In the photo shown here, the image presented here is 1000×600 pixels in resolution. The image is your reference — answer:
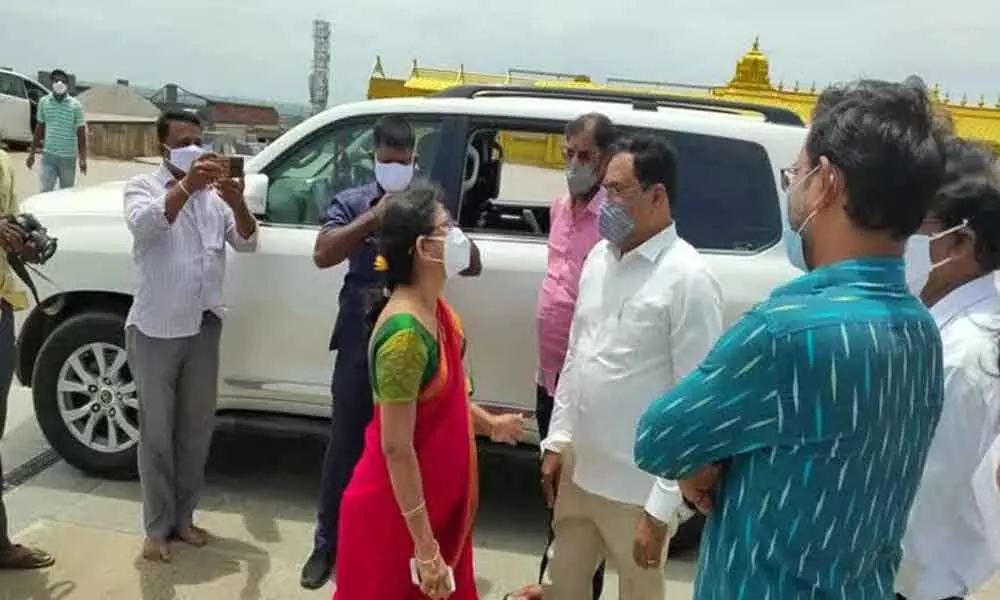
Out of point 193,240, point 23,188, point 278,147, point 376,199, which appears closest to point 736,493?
point 376,199

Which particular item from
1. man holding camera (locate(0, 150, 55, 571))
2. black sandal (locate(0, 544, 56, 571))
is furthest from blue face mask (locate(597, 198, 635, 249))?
black sandal (locate(0, 544, 56, 571))

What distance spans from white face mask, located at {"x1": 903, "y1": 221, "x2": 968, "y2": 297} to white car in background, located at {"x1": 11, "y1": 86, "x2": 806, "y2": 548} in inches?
69.5

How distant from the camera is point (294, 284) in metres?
4.42

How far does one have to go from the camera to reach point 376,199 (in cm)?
388

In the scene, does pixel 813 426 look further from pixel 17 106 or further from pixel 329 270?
pixel 17 106

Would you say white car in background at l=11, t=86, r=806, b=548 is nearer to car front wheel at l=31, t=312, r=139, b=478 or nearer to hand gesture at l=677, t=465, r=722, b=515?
car front wheel at l=31, t=312, r=139, b=478

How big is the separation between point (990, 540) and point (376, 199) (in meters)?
2.53

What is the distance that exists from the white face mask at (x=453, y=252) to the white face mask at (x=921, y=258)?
1.15 m

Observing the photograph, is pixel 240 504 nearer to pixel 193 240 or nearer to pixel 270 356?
pixel 270 356

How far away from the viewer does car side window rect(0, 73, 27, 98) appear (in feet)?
72.8

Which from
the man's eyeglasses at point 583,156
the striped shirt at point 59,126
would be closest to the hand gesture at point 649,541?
the man's eyeglasses at point 583,156

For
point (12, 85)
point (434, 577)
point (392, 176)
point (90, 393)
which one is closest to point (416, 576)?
point (434, 577)

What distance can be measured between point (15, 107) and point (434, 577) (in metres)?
23.2

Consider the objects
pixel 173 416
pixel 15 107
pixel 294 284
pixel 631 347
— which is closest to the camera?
pixel 631 347
